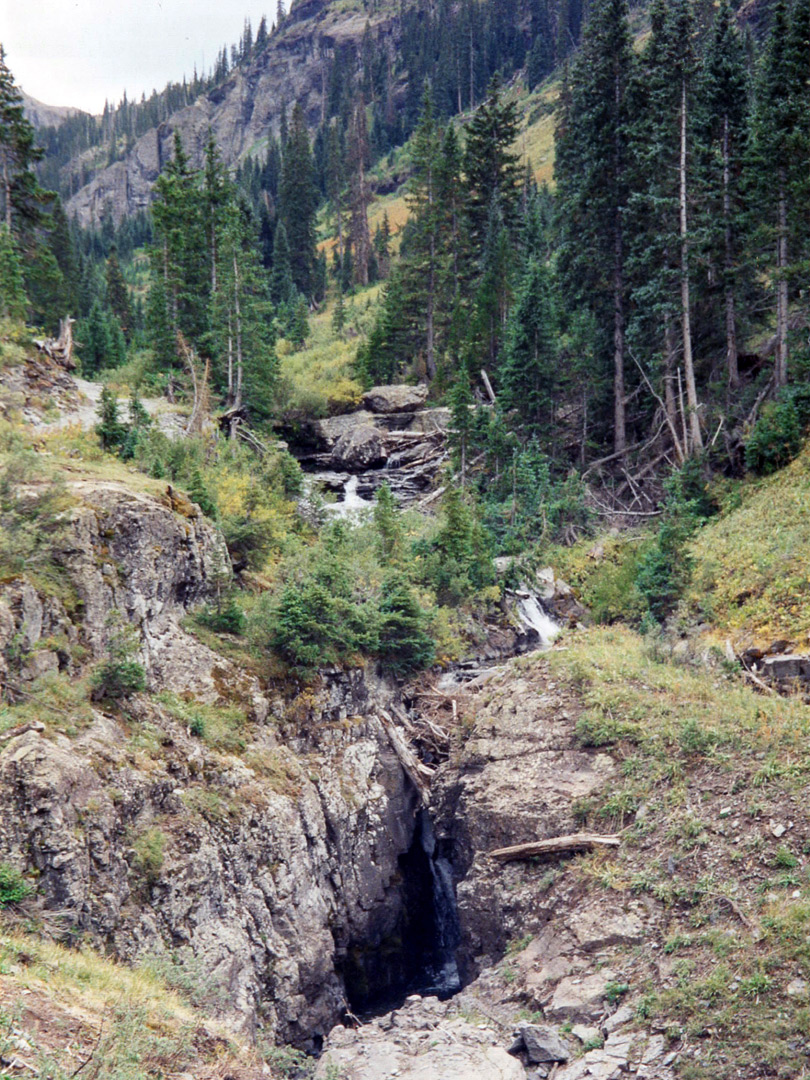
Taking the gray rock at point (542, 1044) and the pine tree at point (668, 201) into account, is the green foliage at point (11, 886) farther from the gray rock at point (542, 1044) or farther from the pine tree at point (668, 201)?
the pine tree at point (668, 201)

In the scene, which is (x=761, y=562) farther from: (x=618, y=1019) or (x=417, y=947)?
(x=417, y=947)

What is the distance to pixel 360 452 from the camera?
1490 inches

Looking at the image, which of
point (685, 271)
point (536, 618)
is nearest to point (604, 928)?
point (536, 618)

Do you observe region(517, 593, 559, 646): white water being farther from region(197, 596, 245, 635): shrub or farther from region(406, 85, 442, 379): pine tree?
region(406, 85, 442, 379): pine tree

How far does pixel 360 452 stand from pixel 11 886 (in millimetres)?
28461

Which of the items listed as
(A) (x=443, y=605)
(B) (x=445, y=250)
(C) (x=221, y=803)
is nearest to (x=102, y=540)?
(C) (x=221, y=803)

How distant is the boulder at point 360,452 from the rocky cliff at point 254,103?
11686 cm

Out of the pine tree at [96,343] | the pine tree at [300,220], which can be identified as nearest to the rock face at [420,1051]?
the pine tree at [96,343]

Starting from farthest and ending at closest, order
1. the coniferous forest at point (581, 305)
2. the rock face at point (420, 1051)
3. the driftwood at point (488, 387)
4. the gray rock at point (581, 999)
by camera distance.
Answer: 1. the driftwood at point (488, 387)
2. the coniferous forest at point (581, 305)
3. the gray rock at point (581, 999)
4. the rock face at point (420, 1051)

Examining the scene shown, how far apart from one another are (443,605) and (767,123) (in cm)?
1952

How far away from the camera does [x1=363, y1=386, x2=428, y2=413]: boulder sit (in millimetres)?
40906

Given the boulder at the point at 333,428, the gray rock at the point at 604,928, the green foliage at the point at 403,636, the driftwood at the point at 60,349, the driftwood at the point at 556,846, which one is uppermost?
the driftwood at the point at 60,349

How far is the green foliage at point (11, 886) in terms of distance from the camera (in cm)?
1108

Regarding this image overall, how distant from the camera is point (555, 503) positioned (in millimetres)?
30078
